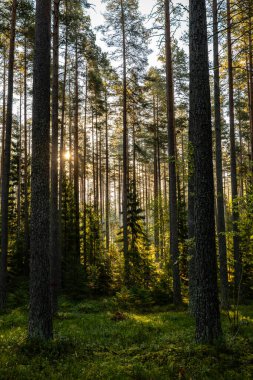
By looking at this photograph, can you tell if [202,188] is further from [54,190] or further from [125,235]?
[125,235]

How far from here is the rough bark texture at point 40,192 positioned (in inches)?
274

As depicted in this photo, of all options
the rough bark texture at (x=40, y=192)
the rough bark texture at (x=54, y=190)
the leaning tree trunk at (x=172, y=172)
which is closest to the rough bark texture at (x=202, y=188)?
the rough bark texture at (x=40, y=192)

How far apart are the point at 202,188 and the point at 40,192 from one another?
11.5 feet

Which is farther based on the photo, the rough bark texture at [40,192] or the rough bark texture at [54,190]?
the rough bark texture at [54,190]

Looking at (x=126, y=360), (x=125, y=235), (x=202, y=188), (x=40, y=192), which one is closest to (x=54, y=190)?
(x=40, y=192)

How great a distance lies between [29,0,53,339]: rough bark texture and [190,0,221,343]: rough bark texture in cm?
323

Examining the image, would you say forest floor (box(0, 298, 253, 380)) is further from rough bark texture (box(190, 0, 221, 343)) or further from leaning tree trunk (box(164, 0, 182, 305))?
leaning tree trunk (box(164, 0, 182, 305))

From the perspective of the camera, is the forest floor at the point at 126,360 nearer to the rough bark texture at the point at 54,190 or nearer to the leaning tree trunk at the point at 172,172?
the rough bark texture at the point at 54,190

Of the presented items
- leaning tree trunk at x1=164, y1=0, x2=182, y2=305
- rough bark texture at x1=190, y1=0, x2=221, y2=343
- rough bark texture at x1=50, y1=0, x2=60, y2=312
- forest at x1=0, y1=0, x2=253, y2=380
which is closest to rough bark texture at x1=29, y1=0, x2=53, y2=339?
forest at x1=0, y1=0, x2=253, y2=380

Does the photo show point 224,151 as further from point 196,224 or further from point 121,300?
point 196,224

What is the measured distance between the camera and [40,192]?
281 inches

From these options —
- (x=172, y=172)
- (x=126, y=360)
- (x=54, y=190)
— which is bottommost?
(x=126, y=360)

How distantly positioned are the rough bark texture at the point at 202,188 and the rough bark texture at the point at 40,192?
323 cm

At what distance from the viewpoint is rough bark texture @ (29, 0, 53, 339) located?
274 inches
